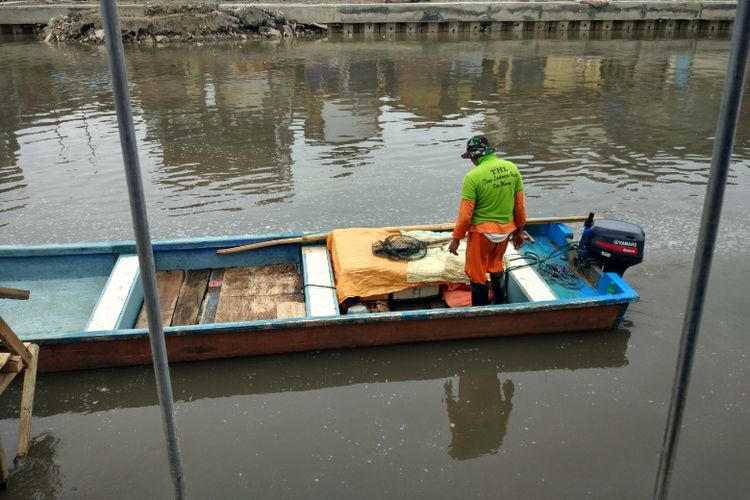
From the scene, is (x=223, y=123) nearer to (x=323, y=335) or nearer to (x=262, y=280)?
(x=262, y=280)

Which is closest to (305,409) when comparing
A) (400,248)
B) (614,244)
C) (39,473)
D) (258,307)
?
(258,307)

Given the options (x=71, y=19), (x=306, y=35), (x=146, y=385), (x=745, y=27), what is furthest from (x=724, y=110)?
(x=71, y=19)

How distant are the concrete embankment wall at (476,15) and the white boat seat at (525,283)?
86.7 ft

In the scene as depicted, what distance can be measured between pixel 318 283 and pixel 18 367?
118 inches

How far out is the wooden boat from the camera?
5.77 metres

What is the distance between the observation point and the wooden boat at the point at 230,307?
5.77m

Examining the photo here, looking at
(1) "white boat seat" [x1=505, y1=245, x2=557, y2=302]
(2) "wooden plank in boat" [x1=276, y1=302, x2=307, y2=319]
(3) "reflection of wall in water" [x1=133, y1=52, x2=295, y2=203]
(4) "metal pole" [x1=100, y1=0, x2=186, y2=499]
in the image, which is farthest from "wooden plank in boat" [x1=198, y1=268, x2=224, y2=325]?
(4) "metal pole" [x1=100, y1=0, x2=186, y2=499]

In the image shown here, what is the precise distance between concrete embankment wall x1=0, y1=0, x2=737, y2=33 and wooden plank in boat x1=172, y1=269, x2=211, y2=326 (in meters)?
26.5

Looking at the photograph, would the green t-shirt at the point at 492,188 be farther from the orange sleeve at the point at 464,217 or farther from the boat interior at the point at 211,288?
the boat interior at the point at 211,288

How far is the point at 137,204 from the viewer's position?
1893 millimetres

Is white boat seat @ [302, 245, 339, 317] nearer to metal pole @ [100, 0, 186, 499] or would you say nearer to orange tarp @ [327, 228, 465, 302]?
orange tarp @ [327, 228, 465, 302]

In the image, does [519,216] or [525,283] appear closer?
[519,216]

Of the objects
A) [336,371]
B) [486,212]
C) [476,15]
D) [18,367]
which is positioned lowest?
[336,371]

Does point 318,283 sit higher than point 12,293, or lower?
lower
